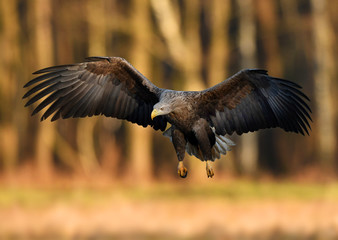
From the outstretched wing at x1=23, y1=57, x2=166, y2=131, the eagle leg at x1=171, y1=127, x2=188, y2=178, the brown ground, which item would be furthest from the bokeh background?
the eagle leg at x1=171, y1=127, x2=188, y2=178

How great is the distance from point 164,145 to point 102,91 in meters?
15.7

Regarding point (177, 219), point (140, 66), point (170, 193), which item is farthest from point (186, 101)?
point (140, 66)

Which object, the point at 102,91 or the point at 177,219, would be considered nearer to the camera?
the point at 102,91

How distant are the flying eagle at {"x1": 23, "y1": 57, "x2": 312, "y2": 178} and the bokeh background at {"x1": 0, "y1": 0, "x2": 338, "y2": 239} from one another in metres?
5.22

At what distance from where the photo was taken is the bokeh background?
14711 mm

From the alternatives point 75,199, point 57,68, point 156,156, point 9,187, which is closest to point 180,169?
point 57,68

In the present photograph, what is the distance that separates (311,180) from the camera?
63.1 feet

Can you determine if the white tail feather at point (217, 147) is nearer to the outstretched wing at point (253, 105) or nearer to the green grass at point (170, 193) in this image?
the outstretched wing at point (253, 105)

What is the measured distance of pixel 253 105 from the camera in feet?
29.6

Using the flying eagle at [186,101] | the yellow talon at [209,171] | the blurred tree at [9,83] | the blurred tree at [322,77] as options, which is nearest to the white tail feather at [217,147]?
the flying eagle at [186,101]

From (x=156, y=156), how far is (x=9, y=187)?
7303 mm

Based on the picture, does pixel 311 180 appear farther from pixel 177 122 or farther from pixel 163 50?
pixel 177 122

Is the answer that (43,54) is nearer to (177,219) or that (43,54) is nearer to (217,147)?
(177,219)

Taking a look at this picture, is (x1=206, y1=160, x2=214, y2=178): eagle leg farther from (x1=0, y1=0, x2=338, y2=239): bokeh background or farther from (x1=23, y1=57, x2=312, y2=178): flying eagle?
(x1=0, y1=0, x2=338, y2=239): bokeh background
